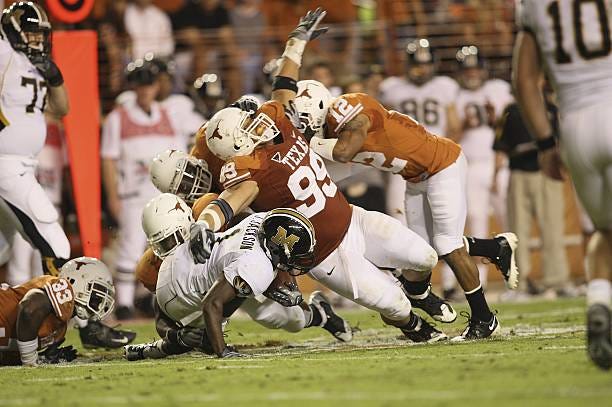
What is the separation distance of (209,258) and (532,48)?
92.7 inches

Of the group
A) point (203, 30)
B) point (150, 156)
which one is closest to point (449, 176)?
point (150, 156)

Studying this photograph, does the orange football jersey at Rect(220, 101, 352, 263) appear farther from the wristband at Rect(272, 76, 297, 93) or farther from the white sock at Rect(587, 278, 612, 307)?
the white sock at Rect(587, 278, 612, 307)

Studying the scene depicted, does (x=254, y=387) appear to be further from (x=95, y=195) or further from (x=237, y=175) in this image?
(x=95, y=195)

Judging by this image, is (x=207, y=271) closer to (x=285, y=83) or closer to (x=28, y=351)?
(x=28, y=351)

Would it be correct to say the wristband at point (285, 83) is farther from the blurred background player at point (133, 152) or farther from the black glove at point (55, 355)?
the blurred background player at point (133, 152)

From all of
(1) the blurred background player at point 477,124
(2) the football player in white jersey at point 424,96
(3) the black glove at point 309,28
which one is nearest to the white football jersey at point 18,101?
(3) the black glove at point 309,28

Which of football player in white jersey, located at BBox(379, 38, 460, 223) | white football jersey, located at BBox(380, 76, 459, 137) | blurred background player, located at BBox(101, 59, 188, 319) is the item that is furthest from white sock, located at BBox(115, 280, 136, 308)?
white football jersey, located at BBox(380, 76, 459, 137)

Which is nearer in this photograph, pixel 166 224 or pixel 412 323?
pixel 166 224

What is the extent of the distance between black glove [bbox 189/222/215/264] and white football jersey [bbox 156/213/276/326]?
0.22 metres

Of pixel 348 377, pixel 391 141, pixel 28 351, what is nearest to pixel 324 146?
pixel 391 141

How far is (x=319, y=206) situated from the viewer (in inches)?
282

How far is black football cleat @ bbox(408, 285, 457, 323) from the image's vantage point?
298 inches

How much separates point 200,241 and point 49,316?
1254 millimetres

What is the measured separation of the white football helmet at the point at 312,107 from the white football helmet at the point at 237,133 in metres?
0.63
